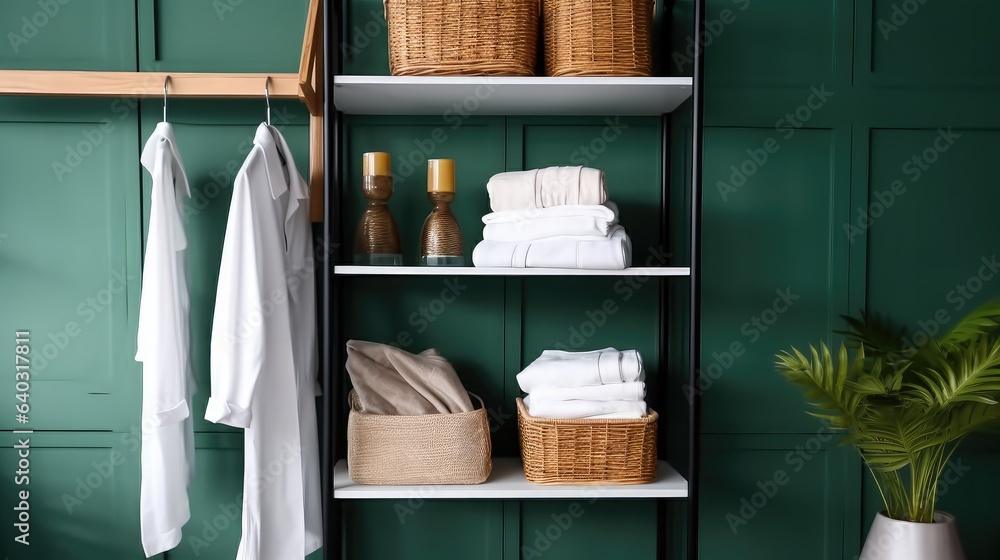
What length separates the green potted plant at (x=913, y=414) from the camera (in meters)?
1.64

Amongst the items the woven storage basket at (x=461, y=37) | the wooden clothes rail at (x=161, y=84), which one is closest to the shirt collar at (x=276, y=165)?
the wooden clothes rail at (x=161, y=84)

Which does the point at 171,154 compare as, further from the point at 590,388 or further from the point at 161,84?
the point at 590,388

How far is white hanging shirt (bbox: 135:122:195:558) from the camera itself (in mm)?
1678

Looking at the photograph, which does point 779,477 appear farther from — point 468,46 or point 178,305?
point 178,305

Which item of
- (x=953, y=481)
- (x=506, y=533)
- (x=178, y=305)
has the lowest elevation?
(x=506, y=533)

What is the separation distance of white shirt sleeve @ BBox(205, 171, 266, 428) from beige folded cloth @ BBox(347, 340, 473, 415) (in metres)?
0.24

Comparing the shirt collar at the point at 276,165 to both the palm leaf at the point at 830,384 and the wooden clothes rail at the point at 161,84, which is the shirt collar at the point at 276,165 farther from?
the palm leaf at the point at 830,384

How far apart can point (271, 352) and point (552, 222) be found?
736mm

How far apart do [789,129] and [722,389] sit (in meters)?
0.76

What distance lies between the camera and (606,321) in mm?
1995

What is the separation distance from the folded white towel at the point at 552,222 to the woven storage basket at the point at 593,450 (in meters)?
0.44

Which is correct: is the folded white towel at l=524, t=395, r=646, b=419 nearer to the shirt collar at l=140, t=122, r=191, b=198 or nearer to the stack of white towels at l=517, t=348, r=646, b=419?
the stack of white towels at l=517, t=348, r=646, b=419

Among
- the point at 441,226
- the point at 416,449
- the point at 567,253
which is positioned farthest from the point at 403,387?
the point at 567,253

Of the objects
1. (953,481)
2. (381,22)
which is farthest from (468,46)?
(953,481)
